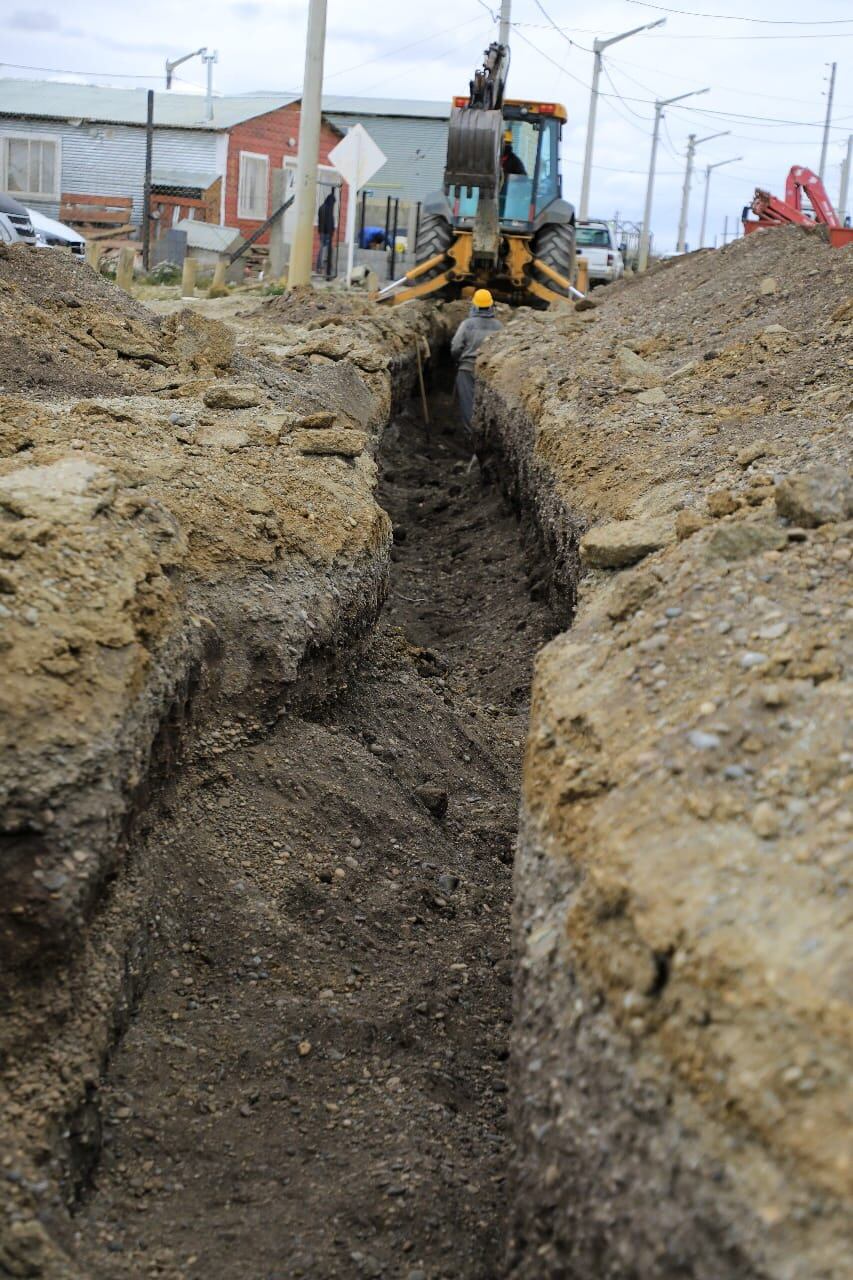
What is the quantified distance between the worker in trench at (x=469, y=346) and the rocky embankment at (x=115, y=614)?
555 cm

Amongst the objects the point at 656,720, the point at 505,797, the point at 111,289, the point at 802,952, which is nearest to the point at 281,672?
the point at 505,797

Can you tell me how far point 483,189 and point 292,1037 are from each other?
43.4 ft

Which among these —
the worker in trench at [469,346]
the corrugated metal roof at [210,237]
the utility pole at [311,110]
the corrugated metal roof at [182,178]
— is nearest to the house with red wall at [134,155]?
the corrugated metal roof at [182,178]

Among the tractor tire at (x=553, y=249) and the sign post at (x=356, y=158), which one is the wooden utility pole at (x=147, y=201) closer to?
the sign post at (x=356, y=158)

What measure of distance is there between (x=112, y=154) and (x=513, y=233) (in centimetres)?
1824

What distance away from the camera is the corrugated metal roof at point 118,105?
32219 millimetres

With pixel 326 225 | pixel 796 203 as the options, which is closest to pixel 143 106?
pixel 326 225

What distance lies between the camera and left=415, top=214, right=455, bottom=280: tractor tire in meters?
17.4

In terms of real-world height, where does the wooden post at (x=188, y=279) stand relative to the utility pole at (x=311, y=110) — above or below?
below

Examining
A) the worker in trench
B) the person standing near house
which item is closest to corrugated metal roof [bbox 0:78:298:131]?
the person standing near house

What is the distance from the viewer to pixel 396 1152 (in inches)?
142

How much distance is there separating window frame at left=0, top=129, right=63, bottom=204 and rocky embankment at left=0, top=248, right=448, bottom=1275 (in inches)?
1009

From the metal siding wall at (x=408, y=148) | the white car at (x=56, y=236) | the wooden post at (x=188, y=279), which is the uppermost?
the metal siding wall at (x=408, y=148)

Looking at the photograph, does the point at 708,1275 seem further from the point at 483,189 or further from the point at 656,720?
the point at 483,189
